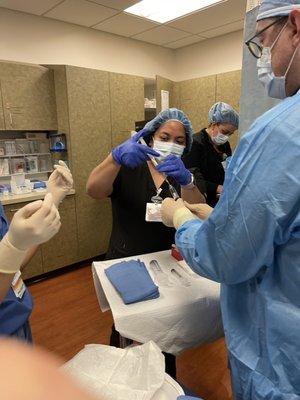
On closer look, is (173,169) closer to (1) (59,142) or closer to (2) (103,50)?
(1) (59,142)

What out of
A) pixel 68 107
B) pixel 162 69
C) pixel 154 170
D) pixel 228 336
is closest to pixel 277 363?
pixel 228 336

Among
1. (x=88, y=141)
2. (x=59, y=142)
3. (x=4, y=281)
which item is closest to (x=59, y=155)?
(x=59, y=142)

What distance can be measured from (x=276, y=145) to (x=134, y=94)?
3009 mm

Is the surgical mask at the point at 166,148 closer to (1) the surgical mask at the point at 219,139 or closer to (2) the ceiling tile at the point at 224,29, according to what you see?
(1) the surgical mask at the point at 219,139

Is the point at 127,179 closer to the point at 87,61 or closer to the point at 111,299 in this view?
the point at 111,299

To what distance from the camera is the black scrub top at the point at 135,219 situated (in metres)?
1.51

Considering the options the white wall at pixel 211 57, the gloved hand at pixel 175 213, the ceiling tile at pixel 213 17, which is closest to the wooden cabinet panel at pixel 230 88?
the white wall at pixel 211 57

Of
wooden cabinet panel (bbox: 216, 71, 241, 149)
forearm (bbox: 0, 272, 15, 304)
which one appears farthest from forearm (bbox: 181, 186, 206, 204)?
wooden cabinet panel (bbox: 216, 71, 241, 149)

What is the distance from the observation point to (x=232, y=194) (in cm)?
68

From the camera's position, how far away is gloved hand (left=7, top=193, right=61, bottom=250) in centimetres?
75

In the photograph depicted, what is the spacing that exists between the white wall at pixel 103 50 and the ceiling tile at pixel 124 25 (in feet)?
0.45

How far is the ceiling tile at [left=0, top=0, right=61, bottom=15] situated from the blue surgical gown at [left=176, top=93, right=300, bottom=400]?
2849 millimetres

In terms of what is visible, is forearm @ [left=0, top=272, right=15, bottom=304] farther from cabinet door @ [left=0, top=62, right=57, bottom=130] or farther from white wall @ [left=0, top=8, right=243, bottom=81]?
white wall @ [left=0, top=8, right=243, bottom=81]

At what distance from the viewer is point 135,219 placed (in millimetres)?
1520
